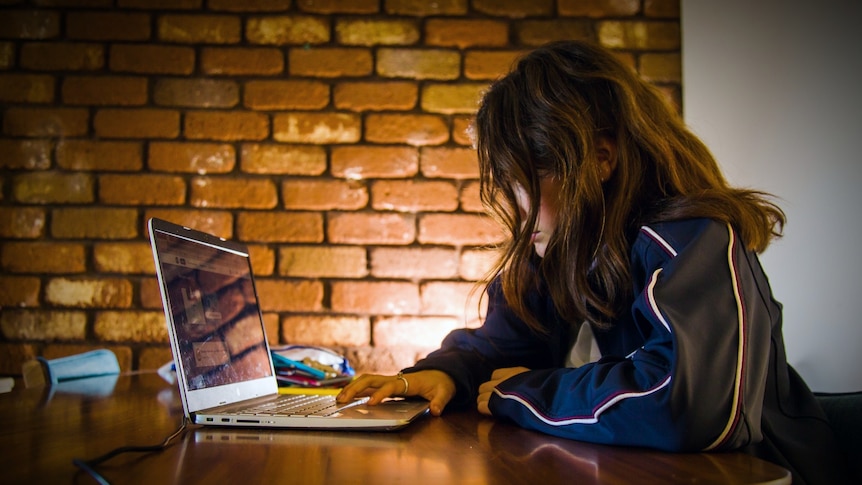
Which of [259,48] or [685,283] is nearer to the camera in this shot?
[685,283]

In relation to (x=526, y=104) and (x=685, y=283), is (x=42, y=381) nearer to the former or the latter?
(x=526, y=104)

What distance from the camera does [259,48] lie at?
1.79 m

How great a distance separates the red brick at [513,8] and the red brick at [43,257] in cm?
131

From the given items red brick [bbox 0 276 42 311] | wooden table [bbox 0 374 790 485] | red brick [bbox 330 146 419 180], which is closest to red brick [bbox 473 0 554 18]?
red brick [bbox 330 146 419 180]

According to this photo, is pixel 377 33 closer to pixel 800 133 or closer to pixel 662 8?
pixel 662 8

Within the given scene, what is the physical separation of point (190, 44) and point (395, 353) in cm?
→ 104

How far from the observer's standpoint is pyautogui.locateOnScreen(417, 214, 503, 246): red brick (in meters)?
1.74

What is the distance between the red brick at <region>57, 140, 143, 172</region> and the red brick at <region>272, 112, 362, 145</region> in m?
0.39

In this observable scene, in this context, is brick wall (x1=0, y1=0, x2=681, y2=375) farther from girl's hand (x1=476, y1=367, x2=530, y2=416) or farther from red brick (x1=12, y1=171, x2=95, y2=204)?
girl's hand (x1=476, y1=367, x2=530, y2=416)

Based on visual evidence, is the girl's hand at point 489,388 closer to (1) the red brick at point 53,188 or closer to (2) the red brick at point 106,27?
(1) the red brick at point 53,188

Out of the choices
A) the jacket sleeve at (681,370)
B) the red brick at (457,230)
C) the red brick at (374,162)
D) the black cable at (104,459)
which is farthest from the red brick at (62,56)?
the jacket sleeve at (681,370)

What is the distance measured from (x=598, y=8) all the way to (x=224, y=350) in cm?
145

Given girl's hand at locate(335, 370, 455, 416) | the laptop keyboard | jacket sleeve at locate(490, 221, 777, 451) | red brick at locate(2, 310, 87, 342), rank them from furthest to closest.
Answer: red brick at locate(2, 310, 87, 342), girl's hand at locate(335, 370, 455, 416), the laptop keyboard, jacket sleeve at locate(490, 221, 777, 451)

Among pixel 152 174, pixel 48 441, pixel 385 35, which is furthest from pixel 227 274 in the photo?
pixel 385 35
